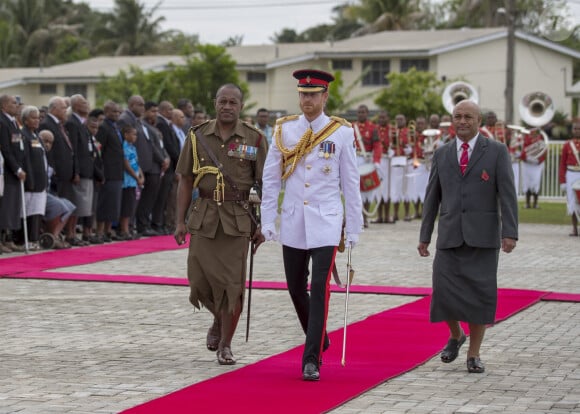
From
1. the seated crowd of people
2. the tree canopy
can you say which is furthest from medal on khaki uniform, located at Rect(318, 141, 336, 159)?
the tree canopy

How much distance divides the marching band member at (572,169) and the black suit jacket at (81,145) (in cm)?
882

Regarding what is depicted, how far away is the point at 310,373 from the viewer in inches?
338

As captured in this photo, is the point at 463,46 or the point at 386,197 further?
the point at 463,46

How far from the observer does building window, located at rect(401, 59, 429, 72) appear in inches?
2239

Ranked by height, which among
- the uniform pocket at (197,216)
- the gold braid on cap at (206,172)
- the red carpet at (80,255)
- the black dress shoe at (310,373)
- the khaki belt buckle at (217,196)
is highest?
the gold braid on cap at (206,172)

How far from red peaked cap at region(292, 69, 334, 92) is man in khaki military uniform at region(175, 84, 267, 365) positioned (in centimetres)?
69

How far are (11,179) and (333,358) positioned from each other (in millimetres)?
9157

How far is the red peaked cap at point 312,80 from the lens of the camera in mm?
8940

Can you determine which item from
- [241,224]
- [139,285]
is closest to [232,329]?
[241,224]

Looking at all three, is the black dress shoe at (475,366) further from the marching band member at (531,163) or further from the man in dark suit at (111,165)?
the marching band member at (531,163)

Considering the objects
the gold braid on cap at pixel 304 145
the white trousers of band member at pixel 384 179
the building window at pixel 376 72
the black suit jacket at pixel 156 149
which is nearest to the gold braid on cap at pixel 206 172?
the gold braid on cap at pixel 304 145

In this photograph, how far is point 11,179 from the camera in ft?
57.8

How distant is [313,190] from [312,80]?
0.78m

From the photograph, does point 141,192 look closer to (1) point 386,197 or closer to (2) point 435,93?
(1) point 386,197
